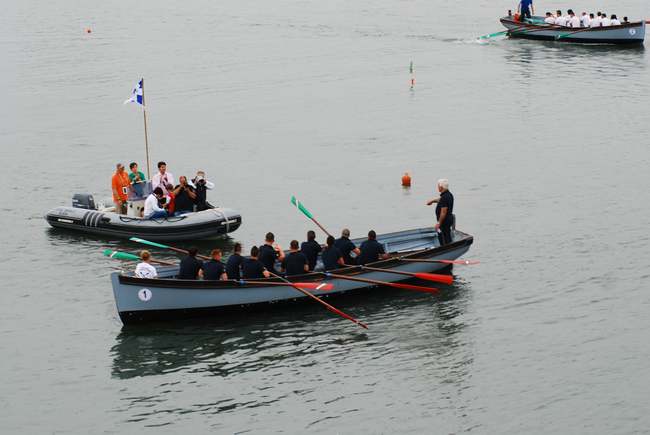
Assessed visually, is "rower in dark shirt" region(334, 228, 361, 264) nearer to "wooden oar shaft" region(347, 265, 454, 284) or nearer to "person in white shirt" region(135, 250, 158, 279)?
"wooden oar shaft" region(347, 265, 454, 284)

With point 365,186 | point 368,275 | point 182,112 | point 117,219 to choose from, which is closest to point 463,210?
point 365,186

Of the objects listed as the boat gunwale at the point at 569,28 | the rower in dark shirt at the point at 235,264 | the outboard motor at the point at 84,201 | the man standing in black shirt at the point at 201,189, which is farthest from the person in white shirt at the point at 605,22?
the rower in dark shirt at the point at 235,264

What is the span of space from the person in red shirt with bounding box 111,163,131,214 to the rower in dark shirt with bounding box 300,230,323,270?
764 centimetres

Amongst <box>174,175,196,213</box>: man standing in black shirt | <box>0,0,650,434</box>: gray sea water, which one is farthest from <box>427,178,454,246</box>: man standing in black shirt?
<box>174,175,196,213</box>: man standing in black shirt

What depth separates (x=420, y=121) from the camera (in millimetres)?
47125

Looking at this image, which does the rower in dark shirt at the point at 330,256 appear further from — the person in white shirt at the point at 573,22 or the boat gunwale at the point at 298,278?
the person in white shirt at the point at 573,22

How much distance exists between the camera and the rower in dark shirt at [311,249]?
1051 inches

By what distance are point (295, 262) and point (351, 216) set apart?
813 centimetres

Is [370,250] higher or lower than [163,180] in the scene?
lower

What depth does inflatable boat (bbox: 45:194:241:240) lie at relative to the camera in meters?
30.9

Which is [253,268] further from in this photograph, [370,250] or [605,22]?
[605,22]

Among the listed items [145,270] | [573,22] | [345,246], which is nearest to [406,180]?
[345,246]

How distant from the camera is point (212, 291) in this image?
2533cm

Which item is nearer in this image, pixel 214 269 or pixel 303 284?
pixel 214 269
